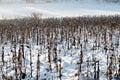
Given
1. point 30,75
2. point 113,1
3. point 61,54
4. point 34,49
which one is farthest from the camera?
point 113,1

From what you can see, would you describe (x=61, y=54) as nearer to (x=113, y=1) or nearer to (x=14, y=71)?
(x=14, y=71)

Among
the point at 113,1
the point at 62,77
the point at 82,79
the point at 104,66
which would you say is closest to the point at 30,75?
the point at 62,77

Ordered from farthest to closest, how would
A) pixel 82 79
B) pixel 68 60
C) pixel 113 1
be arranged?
pixel 113 1, pixel 68 60, pixel 82 79

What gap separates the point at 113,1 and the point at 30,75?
90.5 m

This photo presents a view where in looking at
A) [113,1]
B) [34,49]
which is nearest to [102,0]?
[113,1]

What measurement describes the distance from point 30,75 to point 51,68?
916 mm

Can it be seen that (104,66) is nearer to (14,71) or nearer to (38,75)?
(38,75)

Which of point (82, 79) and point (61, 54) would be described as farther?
point (61, 54)

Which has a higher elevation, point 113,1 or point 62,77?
point 62,77

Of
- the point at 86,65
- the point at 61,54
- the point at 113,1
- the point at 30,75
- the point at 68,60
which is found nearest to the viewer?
the point at 30,75

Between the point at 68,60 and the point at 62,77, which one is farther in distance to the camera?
the point at 68,60

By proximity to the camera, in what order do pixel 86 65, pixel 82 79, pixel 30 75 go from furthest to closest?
1. pixel 86 65
2. pixel 30 75
3. pixel 82 79

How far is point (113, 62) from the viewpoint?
10297mm

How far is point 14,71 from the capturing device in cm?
1033
